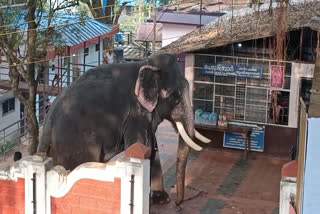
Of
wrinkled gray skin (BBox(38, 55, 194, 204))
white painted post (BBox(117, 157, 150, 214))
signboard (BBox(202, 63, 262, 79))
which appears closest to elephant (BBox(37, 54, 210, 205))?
wrinkled gray skin (BBox(38, 55, 194, 204))

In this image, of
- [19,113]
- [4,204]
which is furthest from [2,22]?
[19,113]

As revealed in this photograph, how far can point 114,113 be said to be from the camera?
11.2 m

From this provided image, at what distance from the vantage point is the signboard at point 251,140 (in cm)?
1583

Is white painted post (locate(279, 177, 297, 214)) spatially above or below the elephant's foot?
above

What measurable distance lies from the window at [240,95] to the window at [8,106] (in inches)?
329

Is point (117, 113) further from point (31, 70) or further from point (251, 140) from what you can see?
point (251, 140)

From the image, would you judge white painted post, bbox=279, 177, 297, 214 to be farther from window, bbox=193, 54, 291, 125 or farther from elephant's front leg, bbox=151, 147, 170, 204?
window, bbox=193, 54, 291, 125

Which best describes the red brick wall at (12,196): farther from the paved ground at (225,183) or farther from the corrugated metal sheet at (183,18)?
the corrugated metal sheet at (183,18)

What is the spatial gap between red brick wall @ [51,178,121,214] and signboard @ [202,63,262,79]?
7.71 meters

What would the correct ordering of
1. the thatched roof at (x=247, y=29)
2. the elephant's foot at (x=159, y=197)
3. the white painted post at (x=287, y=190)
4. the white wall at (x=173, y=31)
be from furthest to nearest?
the white wall at (x=173, y=31), the thatched roof at (x=247, y=29), the elephant's foot at (x=159, y=197), the white painted post at (x=287, y=190)

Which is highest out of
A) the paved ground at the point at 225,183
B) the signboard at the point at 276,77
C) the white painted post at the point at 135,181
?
the signboard at the point at 276,77

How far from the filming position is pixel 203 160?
15.6 metres

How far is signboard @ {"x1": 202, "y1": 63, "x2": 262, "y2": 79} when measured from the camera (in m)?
15.6

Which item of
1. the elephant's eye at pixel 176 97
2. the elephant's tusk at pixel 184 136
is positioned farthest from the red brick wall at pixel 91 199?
the elephant's eye at pixel 176 97
